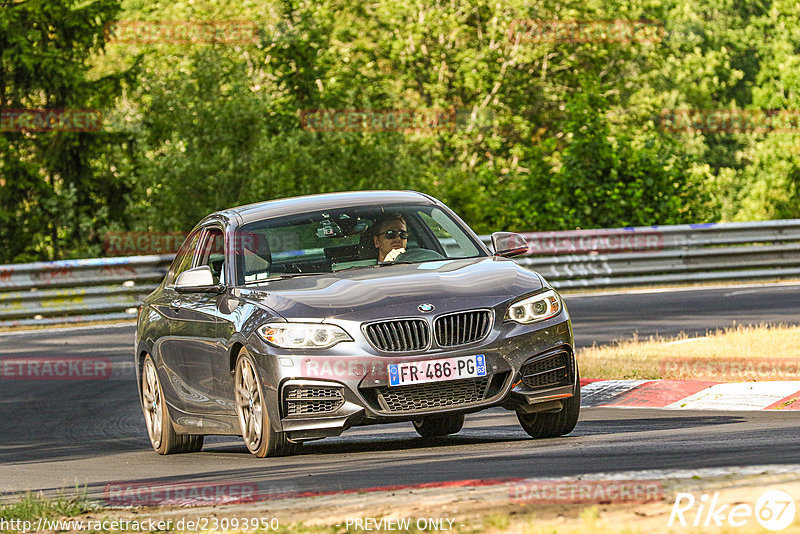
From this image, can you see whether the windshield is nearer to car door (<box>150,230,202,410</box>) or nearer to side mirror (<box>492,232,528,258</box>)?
side mirror (<box>492,232,528,258</box>)

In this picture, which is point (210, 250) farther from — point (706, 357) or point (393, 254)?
point (706, 357)

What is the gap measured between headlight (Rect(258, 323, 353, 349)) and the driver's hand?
1.29m

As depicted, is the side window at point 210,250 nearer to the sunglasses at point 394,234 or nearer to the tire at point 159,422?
the tire at point 159,422

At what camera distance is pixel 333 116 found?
3416 centimetres

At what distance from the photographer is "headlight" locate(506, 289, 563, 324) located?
8445 mm

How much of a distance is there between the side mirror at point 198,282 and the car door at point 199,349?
0.32ft

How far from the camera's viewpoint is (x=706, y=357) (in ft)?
43.0

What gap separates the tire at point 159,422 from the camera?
10344 mm

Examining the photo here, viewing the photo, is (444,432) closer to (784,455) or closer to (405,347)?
(405,347)

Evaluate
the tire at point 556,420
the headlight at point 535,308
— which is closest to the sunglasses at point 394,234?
the headlight at point 535,308

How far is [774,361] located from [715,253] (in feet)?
39.5

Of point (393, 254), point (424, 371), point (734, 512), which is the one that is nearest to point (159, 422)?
point (393, 254)

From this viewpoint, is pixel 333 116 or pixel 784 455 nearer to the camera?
pixel 784 455

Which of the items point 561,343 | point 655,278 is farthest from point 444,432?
point 655,278
